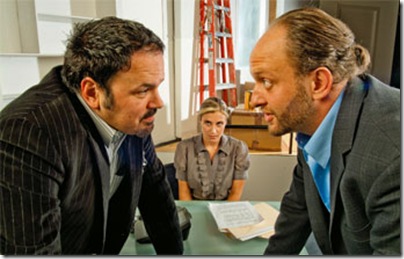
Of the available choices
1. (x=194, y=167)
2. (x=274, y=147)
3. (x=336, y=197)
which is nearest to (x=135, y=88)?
(x=336, y=197)

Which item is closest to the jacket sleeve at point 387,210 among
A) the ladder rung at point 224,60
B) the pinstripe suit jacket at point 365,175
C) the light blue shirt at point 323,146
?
the pinstripe suit jacket at point 365,175

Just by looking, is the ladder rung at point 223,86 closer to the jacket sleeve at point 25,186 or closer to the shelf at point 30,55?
the shelf at point 30,55

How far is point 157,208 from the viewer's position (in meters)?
0.92

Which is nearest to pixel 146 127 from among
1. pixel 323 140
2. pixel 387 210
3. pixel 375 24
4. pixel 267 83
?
pixel 267 83

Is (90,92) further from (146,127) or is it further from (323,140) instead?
(323,140)

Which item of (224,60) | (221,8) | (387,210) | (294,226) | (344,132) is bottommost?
(294,226)

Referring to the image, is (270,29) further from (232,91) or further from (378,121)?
(232,91)

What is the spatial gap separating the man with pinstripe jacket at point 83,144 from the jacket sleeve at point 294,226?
1.02 ft

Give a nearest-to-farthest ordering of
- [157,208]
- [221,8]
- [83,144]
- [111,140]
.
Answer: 1. [83,144]
2. [111,140]
3. [157,208]
4. [221,8]

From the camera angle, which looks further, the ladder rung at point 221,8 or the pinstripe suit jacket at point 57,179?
the ladder rung at point 221,8

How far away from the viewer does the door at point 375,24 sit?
0.85 meters

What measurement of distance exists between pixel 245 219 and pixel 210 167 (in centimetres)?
46

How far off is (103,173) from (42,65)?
62 cm

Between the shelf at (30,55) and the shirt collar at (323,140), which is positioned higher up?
the shelf at (30,55)
